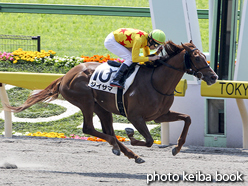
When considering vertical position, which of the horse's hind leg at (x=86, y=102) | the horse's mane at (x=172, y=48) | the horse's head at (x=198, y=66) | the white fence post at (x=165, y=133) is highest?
the horse's mane at (x=172, y=48)

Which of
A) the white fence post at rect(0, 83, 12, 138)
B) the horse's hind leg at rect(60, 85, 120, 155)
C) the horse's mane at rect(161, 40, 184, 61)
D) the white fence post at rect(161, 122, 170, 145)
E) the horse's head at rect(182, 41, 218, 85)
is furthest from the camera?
the white fence post at rect(0, 83, 12, 138)

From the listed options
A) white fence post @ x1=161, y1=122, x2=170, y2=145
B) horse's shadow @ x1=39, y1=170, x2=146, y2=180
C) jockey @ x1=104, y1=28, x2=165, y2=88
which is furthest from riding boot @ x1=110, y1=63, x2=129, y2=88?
white fence post @ x1=161, y1=122, x2=170, y2=145

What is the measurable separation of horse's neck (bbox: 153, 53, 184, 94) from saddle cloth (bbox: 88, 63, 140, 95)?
0.33 metres

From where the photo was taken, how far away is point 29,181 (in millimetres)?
4723

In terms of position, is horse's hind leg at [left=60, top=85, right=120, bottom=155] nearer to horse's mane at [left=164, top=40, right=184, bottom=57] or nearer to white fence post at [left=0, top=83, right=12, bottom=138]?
horse's mane at [left=164, top=40, right=184, bottom=57]

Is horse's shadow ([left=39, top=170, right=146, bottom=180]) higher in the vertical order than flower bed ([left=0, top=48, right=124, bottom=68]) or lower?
lower

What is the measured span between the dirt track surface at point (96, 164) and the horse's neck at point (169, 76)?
1.00m

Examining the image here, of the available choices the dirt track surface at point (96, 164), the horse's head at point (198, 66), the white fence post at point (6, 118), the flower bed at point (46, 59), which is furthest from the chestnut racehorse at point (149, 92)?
the flower bed at point (46, 59)

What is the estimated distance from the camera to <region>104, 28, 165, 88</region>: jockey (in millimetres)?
5305

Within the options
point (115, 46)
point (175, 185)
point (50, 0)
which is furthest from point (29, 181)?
point (50, 0)

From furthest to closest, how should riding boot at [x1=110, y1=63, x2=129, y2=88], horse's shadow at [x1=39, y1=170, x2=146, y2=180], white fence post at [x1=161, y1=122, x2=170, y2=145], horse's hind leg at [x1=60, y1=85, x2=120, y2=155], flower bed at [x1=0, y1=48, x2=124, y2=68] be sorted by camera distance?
1. flower bed at [x1=0, y1=48, x2=124, y2=68]
2. white fence post at [x1=161, y1=122, x2=170, y2=145]
3. horse's hind leg at [x1=60, y1=85, x2=120, y2=155]
4. riding boot at [x1=110, y1=63, x2=129, y2=88]
5. horse's shadow at [x1=39, y1=170, x2=146, y2=180]

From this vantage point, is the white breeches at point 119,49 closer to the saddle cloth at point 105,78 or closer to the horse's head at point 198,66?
the saddle cloth at point 105,78

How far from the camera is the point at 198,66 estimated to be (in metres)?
5.13

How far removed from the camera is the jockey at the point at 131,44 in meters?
5.30
